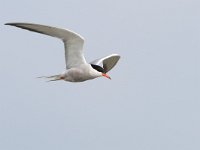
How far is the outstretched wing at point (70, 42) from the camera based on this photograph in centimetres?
1942

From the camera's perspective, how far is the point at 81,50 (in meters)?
20.7

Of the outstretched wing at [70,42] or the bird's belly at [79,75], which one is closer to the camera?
the outstretched wing at [70,42]

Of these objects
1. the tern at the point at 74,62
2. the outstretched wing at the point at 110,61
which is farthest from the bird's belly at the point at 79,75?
the outstretched wing at the point at 110,61

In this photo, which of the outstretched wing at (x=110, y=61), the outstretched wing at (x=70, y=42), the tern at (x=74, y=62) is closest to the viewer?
the outstretched wing at (x=70, y=42)

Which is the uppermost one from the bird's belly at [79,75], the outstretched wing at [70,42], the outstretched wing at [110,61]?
the outstretched wing at [70,42]

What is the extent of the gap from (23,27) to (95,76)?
3220 millimetres

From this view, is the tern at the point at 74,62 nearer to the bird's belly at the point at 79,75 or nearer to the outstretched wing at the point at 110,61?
the bird's belly at the point at 79,75

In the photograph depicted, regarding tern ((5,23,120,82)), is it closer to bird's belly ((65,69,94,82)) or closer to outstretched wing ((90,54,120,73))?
bird's belly ((65,69,94,82))

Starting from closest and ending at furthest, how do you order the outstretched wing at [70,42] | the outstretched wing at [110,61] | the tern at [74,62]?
1. the outstretched wing at [70,42]
2. the tern at [74,62]
3. the outstretched wing at [110,61]

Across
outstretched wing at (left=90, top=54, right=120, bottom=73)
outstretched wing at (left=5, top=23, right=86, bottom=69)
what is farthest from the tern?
outstretched wing at (left=90, top=54, right=120, bottom=73)

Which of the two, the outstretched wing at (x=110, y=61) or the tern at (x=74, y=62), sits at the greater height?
the tern at (x=74, y=62)

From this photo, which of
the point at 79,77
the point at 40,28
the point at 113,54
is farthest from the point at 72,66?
the point at 113,54

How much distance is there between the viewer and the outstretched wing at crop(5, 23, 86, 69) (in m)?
19.4

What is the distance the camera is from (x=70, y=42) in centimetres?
2045
